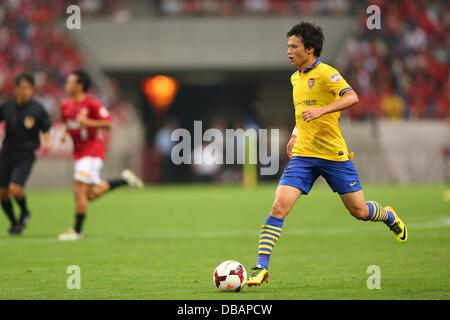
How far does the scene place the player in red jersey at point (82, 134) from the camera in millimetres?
15000

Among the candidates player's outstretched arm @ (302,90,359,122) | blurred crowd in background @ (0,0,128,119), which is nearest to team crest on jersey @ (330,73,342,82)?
player's outstretched arm @ (302,90,359,122)

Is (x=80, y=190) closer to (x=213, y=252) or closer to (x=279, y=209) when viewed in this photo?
(x=213, y=252)

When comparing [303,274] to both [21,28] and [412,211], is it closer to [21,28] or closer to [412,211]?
[412,211]

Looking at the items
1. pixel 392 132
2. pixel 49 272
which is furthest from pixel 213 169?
pixel 49 272

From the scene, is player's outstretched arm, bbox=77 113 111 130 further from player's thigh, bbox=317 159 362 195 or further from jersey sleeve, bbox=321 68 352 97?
jersey sleeve, bbox=321 68 352 97

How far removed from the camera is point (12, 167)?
51.1ft

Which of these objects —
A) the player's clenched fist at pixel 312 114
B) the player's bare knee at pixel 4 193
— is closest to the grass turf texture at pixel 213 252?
the player's bare knee at pixel 4 193

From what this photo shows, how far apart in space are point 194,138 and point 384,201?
58.3 feet

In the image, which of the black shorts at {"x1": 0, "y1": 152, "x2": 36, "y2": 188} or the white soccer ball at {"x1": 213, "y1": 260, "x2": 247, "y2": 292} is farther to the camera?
the black shorts at {"x1": 0, "y1": 152, "x2": 36, "y2": 188}

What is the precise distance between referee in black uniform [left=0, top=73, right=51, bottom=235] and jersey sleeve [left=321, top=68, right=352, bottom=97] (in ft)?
22.4

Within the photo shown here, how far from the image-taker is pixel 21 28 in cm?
3509

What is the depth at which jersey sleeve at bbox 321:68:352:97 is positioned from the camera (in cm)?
970

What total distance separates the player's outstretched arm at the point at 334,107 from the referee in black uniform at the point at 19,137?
7134mm
